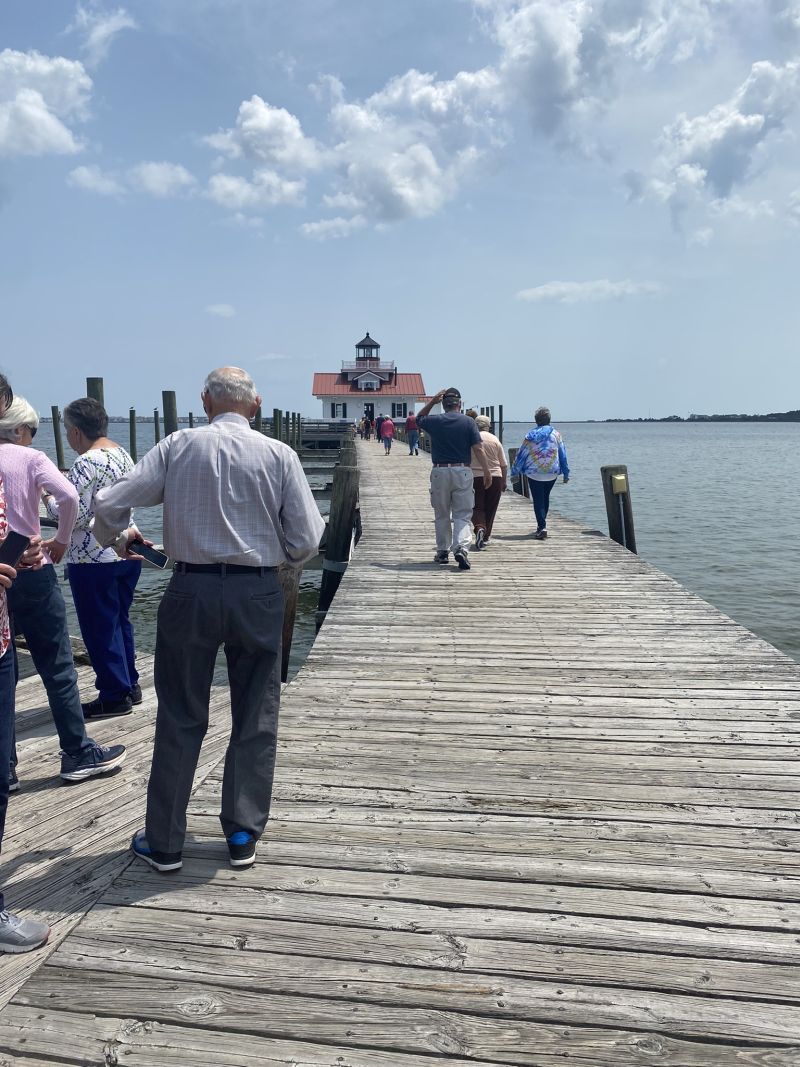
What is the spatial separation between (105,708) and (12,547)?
282 cm

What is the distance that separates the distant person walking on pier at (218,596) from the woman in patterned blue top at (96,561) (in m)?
1.65

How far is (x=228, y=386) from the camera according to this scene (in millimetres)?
3121

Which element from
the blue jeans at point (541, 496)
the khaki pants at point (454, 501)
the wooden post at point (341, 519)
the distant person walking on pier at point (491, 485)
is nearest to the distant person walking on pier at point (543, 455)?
the blue jeans at point (541, 496)

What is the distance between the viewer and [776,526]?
85.3ft

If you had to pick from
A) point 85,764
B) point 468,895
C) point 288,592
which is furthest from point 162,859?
point 288,592

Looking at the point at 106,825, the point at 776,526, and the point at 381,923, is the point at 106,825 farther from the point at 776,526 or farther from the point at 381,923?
the point at 776,526

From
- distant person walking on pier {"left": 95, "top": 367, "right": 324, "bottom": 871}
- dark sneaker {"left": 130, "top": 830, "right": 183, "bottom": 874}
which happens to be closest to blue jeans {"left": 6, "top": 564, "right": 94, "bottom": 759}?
distant person walking on pier {"left": 95, "top": 367, "right": 324, "bottom": 871}

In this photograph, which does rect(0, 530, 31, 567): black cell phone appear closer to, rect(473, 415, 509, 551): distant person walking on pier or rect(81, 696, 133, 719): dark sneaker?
rect(81, 696, 133, 719): dark sneaker

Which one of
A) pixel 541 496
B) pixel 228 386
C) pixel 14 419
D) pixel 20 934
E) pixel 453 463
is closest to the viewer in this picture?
pixel 20 934

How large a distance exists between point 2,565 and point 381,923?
1647 millimetres

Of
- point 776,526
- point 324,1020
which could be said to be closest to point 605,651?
point 324,1020

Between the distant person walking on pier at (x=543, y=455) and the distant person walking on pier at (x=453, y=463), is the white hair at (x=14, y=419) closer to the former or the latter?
the distant person walking on pier at (x=453, y=463)

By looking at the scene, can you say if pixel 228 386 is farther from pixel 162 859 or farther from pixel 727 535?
pixel 727 535

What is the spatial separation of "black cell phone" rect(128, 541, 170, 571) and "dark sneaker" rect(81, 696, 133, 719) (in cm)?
201
